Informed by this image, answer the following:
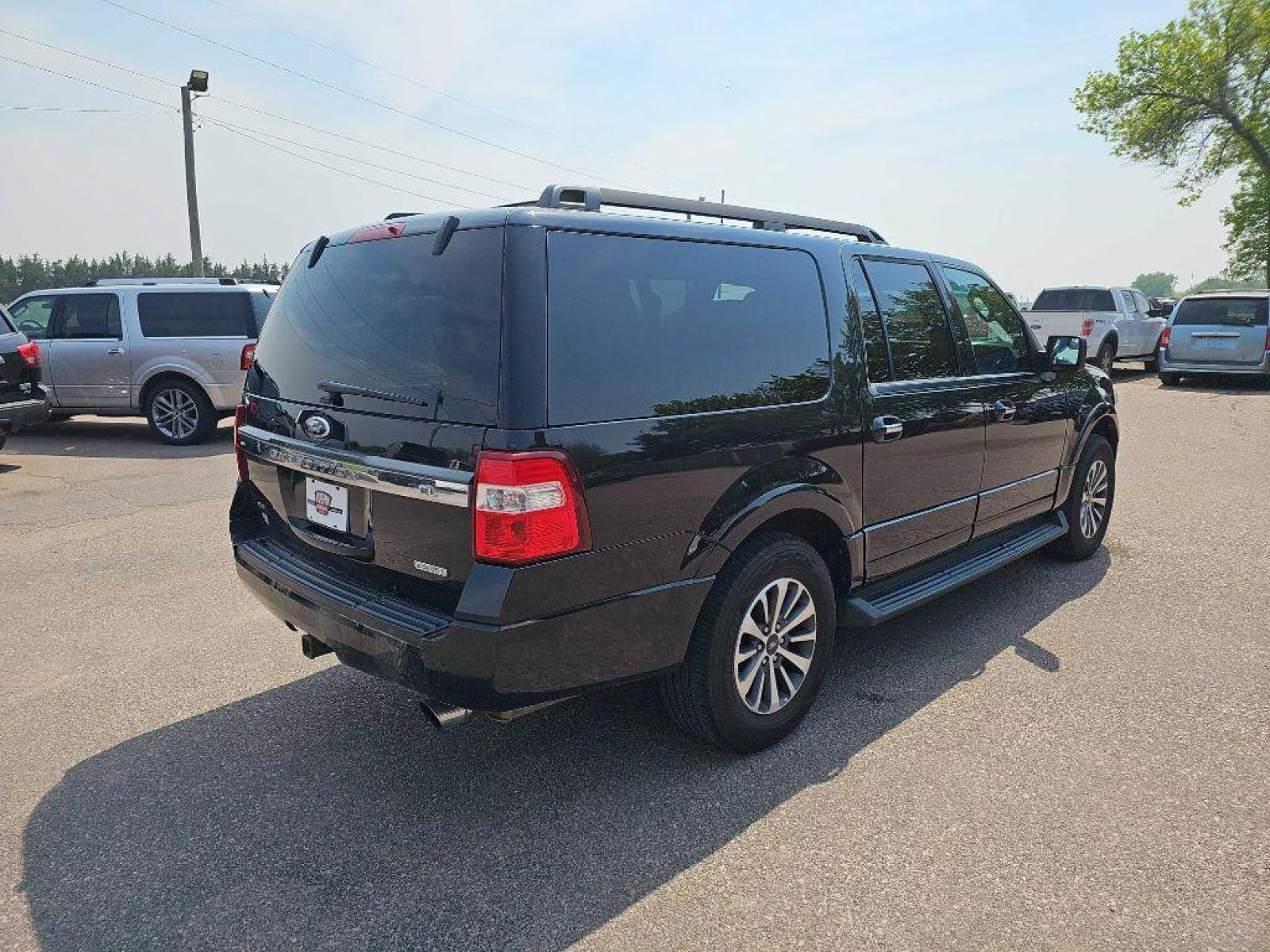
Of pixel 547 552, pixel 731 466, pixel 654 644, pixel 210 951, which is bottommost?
pixel 210 951

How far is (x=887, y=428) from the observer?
347 cm

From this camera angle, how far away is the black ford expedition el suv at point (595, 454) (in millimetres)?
2357

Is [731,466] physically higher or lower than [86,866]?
higher

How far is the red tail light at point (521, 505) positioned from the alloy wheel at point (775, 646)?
90 cm

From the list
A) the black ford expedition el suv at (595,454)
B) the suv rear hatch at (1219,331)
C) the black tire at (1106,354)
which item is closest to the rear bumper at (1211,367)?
the suv rear hatch at (1219,331)

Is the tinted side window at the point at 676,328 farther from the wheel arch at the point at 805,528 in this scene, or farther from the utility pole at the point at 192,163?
the utility pole at the point at 192,163

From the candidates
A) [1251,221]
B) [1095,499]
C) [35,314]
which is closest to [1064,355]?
[1095,499]

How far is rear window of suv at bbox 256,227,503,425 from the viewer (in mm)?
2391

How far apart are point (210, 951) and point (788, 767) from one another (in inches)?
72.4

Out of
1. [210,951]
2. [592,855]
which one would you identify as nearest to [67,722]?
[210,951]

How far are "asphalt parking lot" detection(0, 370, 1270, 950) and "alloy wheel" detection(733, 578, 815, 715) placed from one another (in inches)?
8.8

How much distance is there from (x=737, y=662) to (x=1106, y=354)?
57.9ft

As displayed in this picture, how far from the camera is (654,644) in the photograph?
2658 millimetres

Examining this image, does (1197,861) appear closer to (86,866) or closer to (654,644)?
(654,644)
